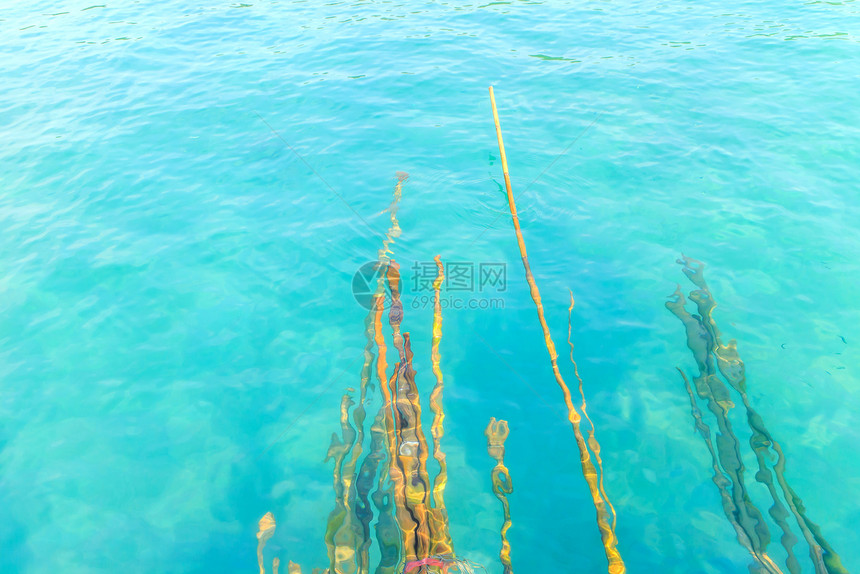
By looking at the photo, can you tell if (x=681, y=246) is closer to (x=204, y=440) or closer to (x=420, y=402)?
(x=420, y=402)

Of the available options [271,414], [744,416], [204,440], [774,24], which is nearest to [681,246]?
[744,416]

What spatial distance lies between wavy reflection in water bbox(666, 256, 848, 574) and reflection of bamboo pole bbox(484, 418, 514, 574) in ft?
7.41

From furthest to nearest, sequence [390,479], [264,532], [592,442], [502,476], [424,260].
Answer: [424,260] < [592,442] < [502,476] < [390,479] < [264,532]

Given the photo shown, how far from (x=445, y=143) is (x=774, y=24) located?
36.1ft

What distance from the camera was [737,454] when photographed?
18.4ft

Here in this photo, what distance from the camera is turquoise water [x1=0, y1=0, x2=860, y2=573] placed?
17.7 ft

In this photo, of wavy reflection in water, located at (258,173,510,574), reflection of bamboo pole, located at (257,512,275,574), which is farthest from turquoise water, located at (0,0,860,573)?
wavy reflection in water, located at (258,173,510,574)

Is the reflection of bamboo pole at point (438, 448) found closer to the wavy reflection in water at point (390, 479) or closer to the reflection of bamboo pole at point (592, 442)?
the wavy reflection in water at point (390, 479)

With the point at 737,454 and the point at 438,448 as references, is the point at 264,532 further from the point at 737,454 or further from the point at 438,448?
the point at 737,454

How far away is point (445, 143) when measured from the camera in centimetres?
1063

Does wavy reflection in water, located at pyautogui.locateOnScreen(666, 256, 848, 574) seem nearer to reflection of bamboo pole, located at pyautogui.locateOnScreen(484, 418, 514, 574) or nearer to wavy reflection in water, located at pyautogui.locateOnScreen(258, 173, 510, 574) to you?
reflection of bamboo pole, located at pyautogui.locateOnScreen(484, 418, 514, 574)

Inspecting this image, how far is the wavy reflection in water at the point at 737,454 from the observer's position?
16.0ft

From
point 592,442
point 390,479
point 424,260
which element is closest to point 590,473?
point 592,442

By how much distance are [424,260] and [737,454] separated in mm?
4965
